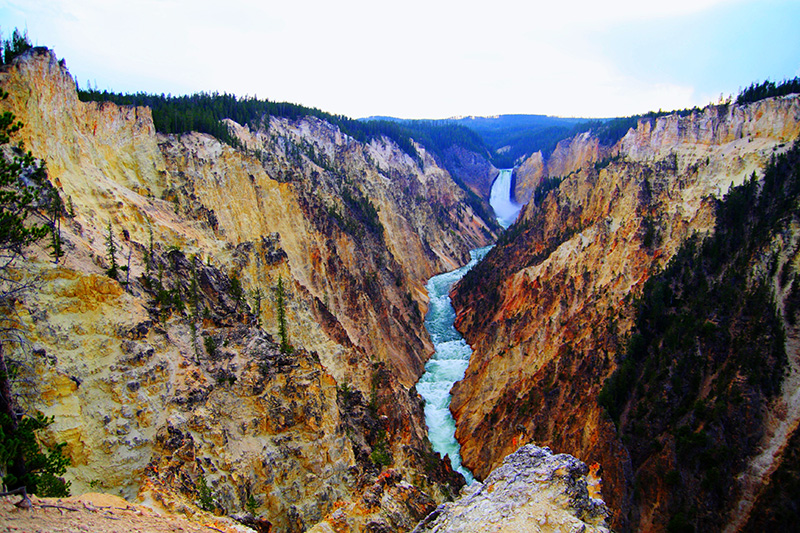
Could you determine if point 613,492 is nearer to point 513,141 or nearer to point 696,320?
point 696,320

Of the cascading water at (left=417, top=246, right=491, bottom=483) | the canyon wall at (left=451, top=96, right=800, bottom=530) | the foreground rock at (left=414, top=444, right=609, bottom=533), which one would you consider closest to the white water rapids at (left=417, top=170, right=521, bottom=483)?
the cascading water at (left=417, top=246, right=491, bottom=483)

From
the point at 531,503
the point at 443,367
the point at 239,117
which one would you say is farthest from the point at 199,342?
the point at 239,117

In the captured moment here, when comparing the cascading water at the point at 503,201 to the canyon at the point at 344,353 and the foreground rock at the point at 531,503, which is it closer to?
the canyon at the point at 344,353

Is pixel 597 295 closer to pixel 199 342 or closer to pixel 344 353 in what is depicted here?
pixel 344 353

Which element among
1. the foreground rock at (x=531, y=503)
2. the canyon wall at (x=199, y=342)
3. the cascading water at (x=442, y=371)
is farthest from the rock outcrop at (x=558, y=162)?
the foreground rock at (x=531, y=503)

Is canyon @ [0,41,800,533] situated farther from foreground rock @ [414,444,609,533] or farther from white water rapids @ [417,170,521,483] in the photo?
white water rapids @ [417,170,521,483]

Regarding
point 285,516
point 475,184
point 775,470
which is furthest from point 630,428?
point 475,184
